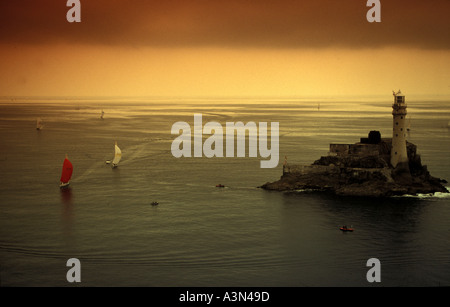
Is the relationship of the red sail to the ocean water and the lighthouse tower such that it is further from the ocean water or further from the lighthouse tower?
the lighthouse tower

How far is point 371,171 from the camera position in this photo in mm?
78125

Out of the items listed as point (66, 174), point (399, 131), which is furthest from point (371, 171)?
point (66, 174)

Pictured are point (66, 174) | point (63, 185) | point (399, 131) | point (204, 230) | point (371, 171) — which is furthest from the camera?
point (66, 174)

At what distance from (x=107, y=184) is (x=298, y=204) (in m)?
30.9

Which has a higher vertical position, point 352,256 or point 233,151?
point 233,151

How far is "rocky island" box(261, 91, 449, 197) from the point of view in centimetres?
7775

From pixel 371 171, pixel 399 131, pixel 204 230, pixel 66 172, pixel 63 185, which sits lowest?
pixel 204 230

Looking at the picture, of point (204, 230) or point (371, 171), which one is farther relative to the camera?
point (371, 171)

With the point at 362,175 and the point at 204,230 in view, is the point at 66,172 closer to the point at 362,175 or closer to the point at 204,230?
the point at 204,230

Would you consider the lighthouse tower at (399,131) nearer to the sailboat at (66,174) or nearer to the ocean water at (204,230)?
the ocean water at (204,230)
